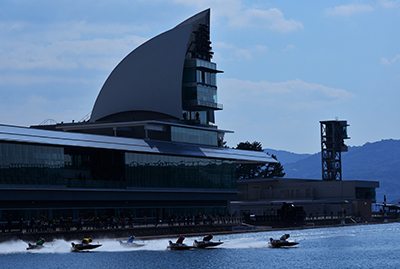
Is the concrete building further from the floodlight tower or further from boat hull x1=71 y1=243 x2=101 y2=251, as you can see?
boat hull x1=71 y1=243 x2=101 y2=251

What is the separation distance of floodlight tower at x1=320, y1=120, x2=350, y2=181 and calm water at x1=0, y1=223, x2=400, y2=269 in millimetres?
74655

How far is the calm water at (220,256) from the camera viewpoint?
196 ft

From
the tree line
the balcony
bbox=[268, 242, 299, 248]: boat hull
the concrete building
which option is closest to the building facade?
the balcony

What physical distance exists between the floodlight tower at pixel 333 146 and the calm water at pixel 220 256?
245ft

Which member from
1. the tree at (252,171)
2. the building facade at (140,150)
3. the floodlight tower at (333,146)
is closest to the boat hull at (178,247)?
the building facade at (140,150)

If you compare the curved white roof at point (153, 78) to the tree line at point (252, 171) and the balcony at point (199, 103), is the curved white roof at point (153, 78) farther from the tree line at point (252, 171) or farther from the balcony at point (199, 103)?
the tree line at point (252, 171)

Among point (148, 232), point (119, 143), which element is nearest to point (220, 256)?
point (148, 232)

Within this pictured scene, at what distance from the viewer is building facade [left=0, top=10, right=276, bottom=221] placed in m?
79.6

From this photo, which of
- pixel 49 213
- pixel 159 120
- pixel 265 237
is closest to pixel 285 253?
pixel 265 237

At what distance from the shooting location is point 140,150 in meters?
92.6

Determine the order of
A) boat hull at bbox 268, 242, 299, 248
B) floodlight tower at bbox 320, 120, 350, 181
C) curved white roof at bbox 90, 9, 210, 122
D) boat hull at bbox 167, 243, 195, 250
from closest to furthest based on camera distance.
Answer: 1. boat hull at bbox 167, 243, 195, 250
2. boat hull at bbox 268, 242, 299, 248
3. curved white roof at bbox 90, 9, 210, 122
4. floodlight tower at bbox 320, 120, 350, 181

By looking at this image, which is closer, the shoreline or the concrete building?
the shoreline

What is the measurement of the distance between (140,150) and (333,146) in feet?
247

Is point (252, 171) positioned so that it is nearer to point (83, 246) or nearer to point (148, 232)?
point (148, 232)
